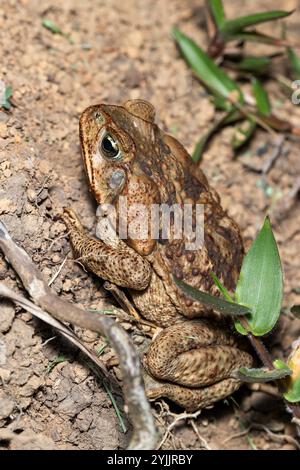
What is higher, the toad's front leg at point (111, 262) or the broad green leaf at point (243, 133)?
the broad green leaf at point (243, 133)

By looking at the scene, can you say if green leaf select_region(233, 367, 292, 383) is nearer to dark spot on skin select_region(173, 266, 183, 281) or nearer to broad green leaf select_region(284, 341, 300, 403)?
broad green leaf select_region(284, 341, 300, 403)

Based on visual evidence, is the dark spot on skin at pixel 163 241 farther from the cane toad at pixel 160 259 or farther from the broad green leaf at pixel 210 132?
the broad green leaf at pixel 210 132

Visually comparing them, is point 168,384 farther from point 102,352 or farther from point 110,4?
point 110,4

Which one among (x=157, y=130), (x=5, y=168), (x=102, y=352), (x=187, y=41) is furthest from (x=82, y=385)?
(x=187, y=41)

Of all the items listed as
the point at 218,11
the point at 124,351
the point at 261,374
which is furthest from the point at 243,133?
the point at 124,351

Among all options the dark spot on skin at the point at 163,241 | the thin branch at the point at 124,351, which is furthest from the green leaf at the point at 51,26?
the thin branch at the point at 124,351

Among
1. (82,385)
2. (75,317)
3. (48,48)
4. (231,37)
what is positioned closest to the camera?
(75,317)
